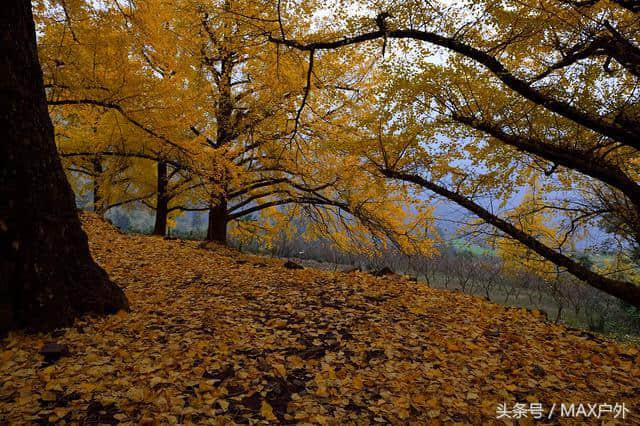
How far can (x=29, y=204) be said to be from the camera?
300 cm

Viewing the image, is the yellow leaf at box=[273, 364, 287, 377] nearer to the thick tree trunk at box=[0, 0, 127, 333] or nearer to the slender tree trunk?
the thick tree trunk at box=[0, 0, 127, 333]

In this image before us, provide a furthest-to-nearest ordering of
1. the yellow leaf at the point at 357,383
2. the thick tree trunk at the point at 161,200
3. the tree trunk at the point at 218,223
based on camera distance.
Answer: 1. the thick tree trunk at the point at 161,200
2. the tree trunk at the point at 218,223
3. the yellow leaf at the point at 357,383

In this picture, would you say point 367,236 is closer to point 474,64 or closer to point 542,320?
point 542,320

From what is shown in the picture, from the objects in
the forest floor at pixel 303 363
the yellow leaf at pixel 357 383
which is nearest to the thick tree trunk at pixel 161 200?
the forest floor at pixel 303 363

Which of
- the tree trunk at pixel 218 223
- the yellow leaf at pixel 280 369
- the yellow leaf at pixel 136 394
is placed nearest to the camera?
the yellow leaf at pixel 136 394

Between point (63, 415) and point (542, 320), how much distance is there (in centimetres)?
610

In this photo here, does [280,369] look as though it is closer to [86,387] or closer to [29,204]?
[86,387]

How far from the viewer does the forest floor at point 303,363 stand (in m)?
2.35

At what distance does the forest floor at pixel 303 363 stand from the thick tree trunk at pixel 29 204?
0.30 meters

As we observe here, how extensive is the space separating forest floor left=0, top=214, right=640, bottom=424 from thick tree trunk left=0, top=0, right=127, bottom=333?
0.30 m

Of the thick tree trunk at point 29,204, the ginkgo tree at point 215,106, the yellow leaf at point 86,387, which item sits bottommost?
the yellow leaf at point 86,387

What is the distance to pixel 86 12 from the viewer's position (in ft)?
17.3

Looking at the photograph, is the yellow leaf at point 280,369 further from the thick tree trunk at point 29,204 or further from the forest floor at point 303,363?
the thick tree trunk at point 29,204

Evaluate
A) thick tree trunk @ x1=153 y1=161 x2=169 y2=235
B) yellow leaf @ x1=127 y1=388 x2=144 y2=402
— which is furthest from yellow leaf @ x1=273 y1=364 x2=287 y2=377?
thick tree trunk @ x1=153 y1=161 x2=169 y2=235
